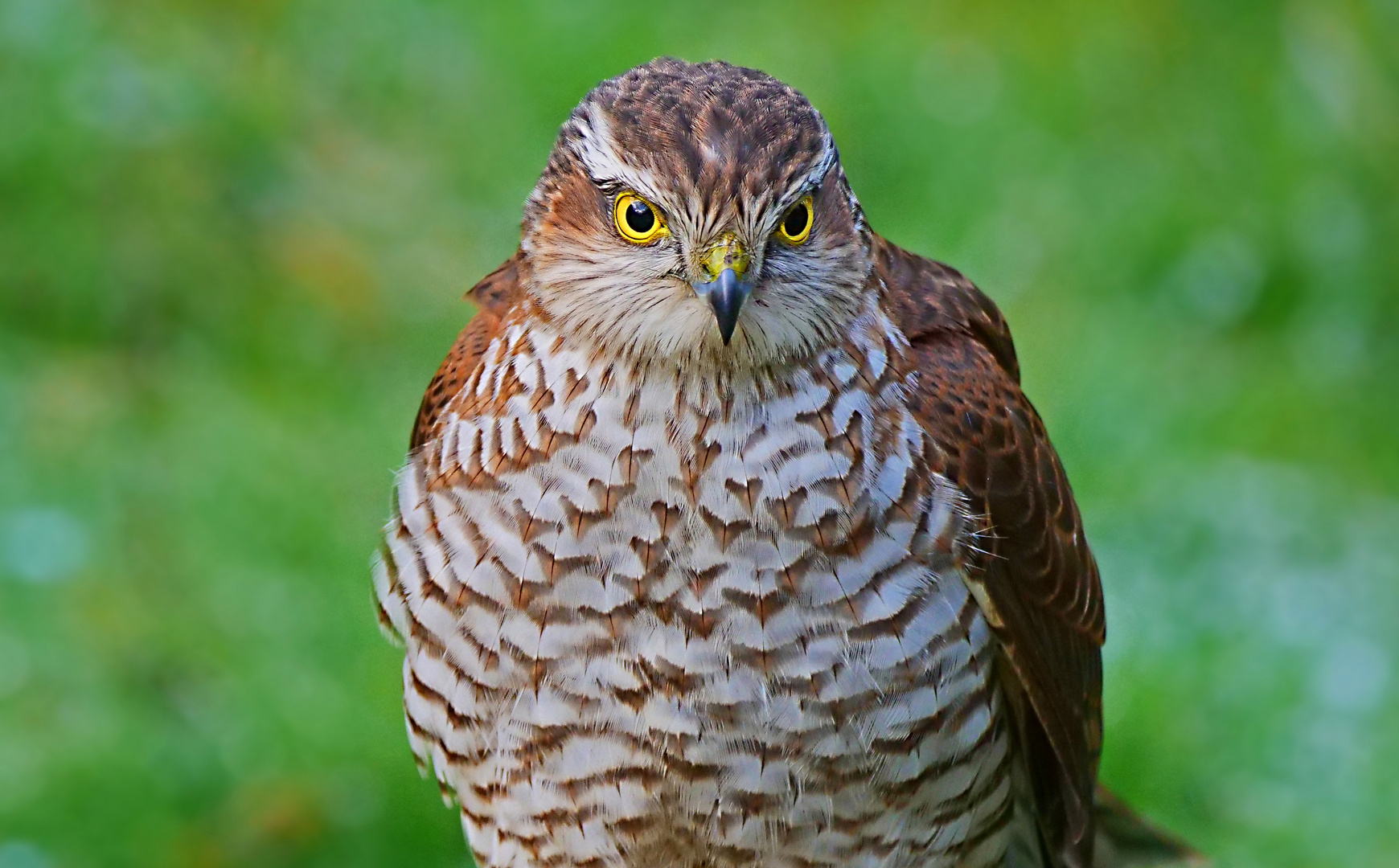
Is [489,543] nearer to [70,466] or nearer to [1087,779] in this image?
[1087,779]

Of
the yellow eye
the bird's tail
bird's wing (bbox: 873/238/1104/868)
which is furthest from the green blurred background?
the yellow eye

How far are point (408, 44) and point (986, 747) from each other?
15.2 ft

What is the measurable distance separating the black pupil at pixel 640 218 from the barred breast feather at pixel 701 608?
23 cm

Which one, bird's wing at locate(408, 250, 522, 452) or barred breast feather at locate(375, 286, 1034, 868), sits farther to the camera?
bird's wing at locate(408, 250, 522, 452)

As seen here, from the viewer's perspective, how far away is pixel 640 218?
2742 millimetres

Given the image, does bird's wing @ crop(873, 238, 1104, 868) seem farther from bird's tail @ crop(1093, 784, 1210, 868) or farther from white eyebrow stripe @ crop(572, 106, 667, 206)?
white eyebrow stripe @ crop(572, 106, 667, 206)

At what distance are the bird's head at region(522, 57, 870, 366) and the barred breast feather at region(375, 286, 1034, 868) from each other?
77 millimetres

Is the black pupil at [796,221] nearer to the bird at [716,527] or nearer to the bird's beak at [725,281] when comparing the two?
the bird at [716,527]

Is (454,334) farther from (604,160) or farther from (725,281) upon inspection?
(725,281)

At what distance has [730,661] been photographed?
2854 millimetres

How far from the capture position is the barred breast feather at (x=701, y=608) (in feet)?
9.29

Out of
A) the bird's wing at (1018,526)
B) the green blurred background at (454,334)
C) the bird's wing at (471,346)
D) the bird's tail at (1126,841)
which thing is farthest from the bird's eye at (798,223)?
the green blurred background at (454,334)

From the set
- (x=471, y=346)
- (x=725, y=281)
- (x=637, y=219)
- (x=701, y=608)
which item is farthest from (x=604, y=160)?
(x=701, y=608)

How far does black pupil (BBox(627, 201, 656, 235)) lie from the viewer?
2.73m
